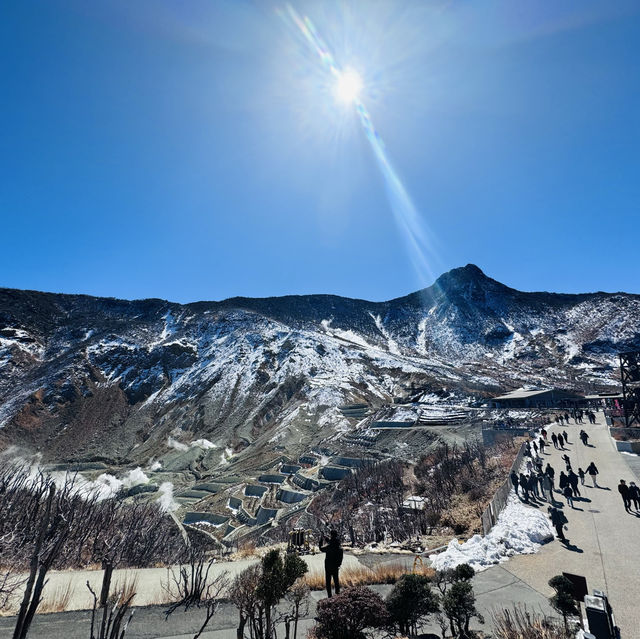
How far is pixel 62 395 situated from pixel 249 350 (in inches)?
1649

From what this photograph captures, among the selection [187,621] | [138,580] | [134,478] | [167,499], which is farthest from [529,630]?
[134,478]

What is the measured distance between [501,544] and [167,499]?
40389mm

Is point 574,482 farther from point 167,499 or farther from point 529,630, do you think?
point 167,499

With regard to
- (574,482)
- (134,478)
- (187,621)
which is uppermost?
(134,478)

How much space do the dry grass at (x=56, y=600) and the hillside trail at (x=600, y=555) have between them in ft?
33.9

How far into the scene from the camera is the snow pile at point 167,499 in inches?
1534

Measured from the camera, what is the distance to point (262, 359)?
90750mm

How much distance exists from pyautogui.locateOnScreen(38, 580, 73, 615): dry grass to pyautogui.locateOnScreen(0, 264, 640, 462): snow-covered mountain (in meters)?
46.4

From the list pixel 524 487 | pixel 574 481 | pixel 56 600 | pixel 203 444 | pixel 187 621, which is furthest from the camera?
pixel 203 444

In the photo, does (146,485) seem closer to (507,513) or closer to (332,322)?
(507,513)

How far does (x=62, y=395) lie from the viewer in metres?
82.7

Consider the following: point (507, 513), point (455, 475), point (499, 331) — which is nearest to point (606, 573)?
point (507, 513)

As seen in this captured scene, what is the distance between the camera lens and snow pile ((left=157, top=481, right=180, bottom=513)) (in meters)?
39.0

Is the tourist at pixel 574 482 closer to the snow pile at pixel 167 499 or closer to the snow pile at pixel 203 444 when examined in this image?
the snow pile at pixel 167 499
